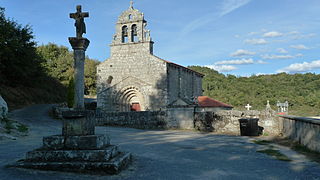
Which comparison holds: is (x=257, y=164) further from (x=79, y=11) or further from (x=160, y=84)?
(x=160, y=84)

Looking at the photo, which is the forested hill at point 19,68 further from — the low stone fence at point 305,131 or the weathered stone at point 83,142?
the low stone fence at point 305,131

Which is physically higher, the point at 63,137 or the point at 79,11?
the point at 79,11

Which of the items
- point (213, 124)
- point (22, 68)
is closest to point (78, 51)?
point (213, 124)

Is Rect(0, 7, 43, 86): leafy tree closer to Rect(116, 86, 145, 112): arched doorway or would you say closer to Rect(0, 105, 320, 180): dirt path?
Rect(116, 86, 145, 112): arched doorway

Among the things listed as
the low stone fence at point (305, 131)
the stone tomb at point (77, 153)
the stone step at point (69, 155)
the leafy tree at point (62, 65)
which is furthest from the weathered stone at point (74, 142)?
the leafy tree at point (62, 65)

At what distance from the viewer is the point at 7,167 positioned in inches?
220

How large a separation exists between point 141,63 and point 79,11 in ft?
59.6

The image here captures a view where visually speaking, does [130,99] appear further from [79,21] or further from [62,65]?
Answer: [62,65]

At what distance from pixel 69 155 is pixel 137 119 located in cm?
1153

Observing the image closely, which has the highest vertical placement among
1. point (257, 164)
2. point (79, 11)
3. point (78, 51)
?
point (79, 11)

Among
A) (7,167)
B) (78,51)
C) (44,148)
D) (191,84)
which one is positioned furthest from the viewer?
(191,84)

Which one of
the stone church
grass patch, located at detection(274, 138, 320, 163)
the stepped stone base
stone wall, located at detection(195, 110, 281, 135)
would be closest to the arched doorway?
the stone church

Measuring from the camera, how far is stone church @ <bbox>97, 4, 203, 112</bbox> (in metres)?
24.3

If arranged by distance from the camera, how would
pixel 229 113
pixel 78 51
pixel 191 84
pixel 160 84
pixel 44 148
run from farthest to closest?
pixel 191 84 → pixel 160 84 → pixel 229 113 → pixel 78 51 → pixel 44 148
